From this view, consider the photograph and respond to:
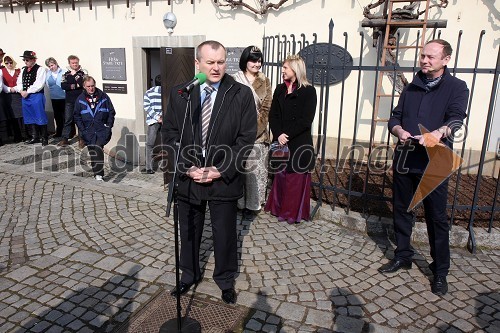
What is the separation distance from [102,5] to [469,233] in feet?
27.7

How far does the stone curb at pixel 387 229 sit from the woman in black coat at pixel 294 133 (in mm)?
349

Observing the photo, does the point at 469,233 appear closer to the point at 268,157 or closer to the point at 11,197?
the point at 268,157

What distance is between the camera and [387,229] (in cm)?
438

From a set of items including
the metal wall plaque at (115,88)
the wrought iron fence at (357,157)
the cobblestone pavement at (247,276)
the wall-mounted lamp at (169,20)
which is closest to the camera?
the cobblestone pavement at (247,276)

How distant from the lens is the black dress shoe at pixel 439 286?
10.9 feet

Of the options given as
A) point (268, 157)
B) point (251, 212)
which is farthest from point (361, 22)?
point (251, 212)

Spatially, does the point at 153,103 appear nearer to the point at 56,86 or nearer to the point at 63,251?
the point at 63,251

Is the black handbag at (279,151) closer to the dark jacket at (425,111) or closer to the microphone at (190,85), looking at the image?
the dark jacket at (425,111)

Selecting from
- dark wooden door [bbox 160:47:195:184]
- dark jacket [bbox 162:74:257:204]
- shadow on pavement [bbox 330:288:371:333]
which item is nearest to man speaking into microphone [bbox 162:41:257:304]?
dark jacket [bbox 162:74:257:204]

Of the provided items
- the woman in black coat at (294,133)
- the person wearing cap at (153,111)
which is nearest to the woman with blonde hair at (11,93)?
the person wearing cap at (153,111)

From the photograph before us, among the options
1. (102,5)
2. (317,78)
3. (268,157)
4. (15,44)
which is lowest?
(268,157)

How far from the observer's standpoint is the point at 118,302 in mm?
3107

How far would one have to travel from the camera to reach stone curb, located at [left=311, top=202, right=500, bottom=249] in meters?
4.14

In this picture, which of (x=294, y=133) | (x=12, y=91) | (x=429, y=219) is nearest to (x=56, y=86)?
(x=12, y=91)
